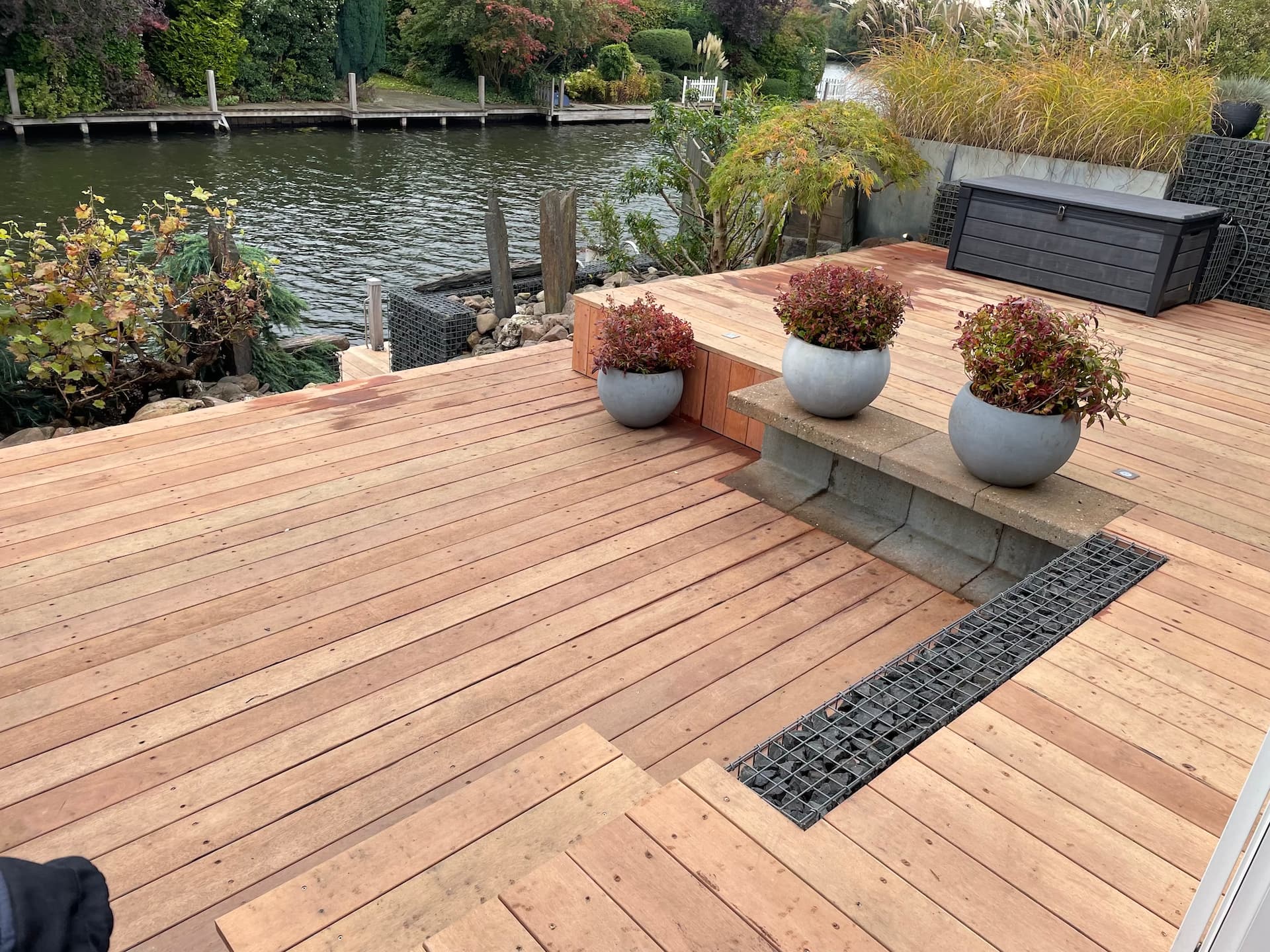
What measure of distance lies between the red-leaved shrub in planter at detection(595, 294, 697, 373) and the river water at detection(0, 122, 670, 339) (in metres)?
6.46

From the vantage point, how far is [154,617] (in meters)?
2.77

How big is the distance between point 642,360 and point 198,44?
1937 centimetres

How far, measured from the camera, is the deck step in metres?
1.57

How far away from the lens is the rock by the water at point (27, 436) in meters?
4.30

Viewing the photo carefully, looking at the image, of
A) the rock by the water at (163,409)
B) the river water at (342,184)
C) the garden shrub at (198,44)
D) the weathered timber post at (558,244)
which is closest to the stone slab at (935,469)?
the rock by the water at (163,409)

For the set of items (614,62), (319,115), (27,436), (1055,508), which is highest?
(614,62)

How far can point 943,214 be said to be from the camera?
6473mm

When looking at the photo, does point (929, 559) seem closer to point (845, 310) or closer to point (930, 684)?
point (845, 310)

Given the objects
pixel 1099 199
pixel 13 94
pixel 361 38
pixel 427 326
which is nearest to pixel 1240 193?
pixel 1099 199

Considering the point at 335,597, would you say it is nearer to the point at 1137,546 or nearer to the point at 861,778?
the point at 861,778

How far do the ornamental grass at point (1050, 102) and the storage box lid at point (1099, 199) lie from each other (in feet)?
0.98

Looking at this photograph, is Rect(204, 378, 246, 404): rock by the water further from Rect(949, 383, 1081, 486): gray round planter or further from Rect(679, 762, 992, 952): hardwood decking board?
Rect(679, 762, 992, 952): hardwood decking board

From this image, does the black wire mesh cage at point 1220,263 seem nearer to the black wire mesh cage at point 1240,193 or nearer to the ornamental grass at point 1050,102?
the black wire mesh cage at point 1240,193

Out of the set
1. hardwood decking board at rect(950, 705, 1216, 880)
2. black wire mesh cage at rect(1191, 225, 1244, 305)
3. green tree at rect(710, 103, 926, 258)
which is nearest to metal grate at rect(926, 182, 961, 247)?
green tree at rect(710, 103, 926, 258)
